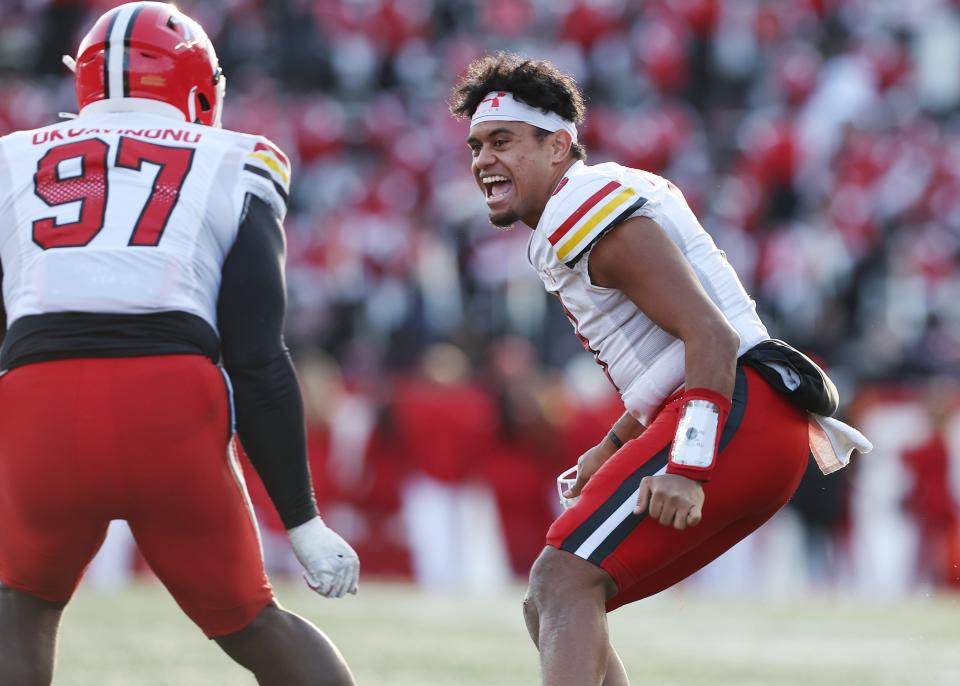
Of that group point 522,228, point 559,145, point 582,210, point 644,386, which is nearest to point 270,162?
point 582,210

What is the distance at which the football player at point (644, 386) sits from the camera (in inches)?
133

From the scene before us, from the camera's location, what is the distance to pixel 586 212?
137 inches

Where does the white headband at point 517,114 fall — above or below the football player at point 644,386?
above

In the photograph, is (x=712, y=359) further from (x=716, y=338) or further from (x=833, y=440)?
(x=833, y=440)

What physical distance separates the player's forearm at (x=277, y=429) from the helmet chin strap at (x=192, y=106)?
0.60 metres

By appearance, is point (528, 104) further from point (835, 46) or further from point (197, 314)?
point (835, 46)

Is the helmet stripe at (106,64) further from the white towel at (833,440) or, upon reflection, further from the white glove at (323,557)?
the white towel at (833,440)

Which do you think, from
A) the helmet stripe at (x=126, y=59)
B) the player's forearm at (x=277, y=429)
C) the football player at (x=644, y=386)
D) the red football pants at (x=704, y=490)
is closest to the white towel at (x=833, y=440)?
the football player at (x=644, y=386)

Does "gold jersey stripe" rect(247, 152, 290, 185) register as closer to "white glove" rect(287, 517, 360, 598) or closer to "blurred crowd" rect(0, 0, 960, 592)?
"white glove" rect(287, 517, 360, 598)

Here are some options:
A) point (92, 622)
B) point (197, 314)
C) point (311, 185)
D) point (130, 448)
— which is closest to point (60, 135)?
point (197, 314)

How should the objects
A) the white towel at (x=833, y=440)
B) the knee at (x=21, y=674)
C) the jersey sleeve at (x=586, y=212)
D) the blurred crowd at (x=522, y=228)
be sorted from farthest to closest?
the blurred crowd at (x=522, y=228) < the white towel at (x=833, y=440) < the jersey sleeve at (x=586, y=212) < the knee at (x=21, y=674)

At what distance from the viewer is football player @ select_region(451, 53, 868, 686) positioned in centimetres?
339

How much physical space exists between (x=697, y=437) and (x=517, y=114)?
975 mm

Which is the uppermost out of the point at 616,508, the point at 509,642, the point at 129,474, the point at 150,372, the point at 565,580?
the point at 150,372
